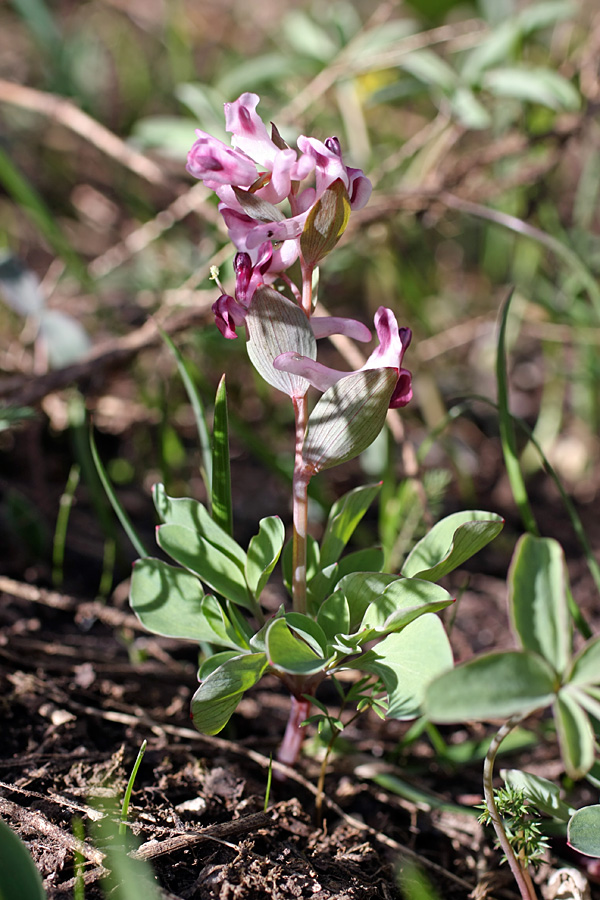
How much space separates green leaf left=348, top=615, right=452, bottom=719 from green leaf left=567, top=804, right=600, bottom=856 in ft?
0.82

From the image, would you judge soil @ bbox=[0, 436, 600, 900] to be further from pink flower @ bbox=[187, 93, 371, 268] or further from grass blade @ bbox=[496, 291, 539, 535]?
pink flower @ bbox=[187, 93, 371, 268]

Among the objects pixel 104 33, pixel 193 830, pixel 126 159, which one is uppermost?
pixel 104 33

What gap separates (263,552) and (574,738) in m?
0.46

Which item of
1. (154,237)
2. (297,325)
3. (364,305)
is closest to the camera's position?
(297,325)

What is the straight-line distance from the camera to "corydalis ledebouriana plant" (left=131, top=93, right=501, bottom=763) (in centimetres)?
81

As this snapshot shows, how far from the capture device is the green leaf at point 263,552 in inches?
36.1

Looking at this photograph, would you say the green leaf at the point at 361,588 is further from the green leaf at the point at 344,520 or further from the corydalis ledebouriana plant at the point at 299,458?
the green leaf at the point at 344,520

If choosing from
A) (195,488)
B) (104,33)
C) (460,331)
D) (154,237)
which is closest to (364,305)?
(460,331)

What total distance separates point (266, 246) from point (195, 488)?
3.83 feet

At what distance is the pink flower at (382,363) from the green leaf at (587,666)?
37 centimetres

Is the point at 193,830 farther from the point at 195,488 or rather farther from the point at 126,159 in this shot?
the point at 126,159

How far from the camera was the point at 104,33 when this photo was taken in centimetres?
351

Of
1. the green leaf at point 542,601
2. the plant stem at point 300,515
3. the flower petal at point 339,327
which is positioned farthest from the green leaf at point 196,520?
the green leaf at point 542,601

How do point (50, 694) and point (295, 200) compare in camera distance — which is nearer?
point (295, 200)
